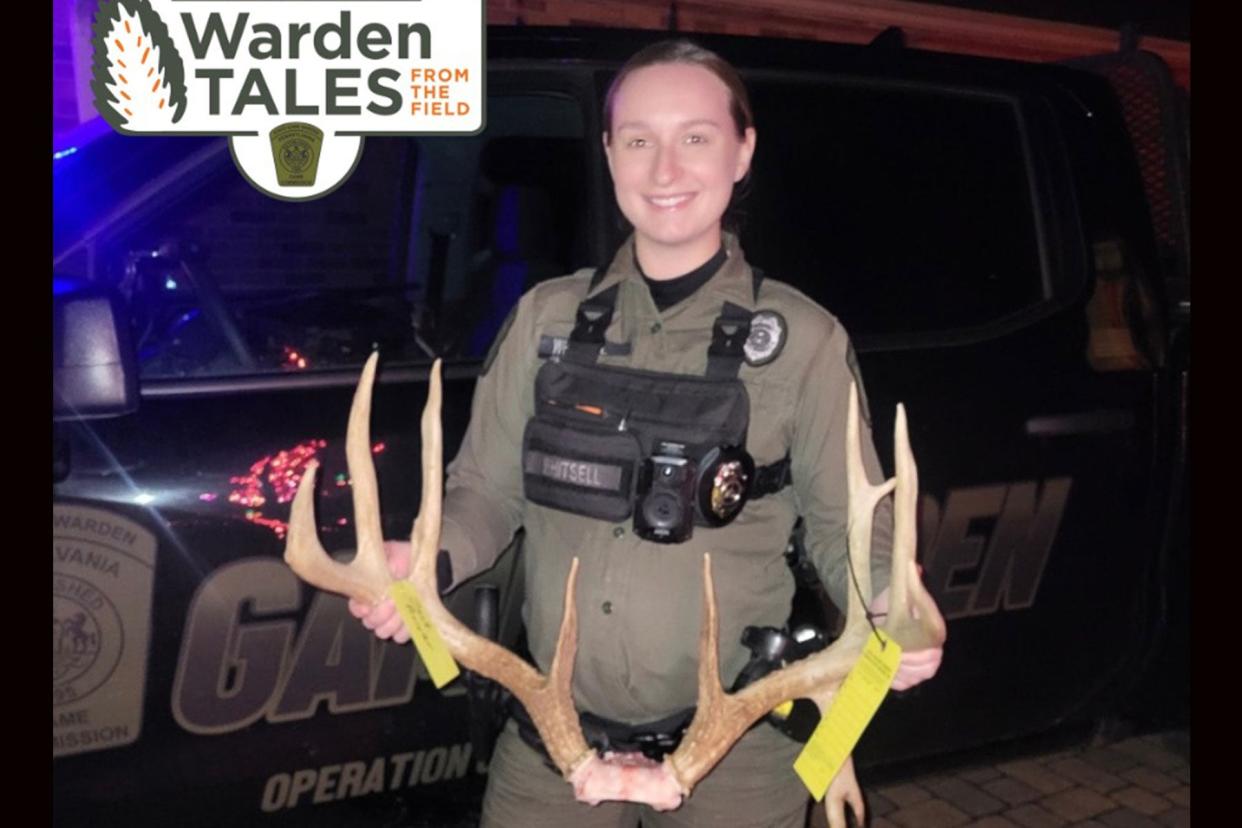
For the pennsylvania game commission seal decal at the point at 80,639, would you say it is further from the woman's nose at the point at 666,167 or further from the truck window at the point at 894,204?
the truck window at the point at 894,204

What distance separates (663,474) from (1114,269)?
66.3 inches

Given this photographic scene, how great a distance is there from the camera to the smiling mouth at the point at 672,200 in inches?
69.2

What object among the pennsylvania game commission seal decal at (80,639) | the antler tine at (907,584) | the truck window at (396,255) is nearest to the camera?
the antler tine at (907,584)

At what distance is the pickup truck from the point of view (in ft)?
6.88

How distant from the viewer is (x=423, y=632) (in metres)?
1.77

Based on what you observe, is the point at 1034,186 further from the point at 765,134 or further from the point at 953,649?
the point at 953,649

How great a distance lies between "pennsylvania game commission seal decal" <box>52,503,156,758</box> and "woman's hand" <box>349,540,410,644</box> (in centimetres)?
51

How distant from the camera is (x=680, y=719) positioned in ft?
5.82

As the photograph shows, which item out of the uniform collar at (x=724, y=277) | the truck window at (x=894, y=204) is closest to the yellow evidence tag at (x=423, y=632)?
the uniform collar at (x=724, y=277)

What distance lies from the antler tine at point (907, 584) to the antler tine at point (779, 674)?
3 cm

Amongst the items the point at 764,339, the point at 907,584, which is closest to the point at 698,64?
the point at 764,339

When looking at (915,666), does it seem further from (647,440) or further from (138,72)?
(138,72)
